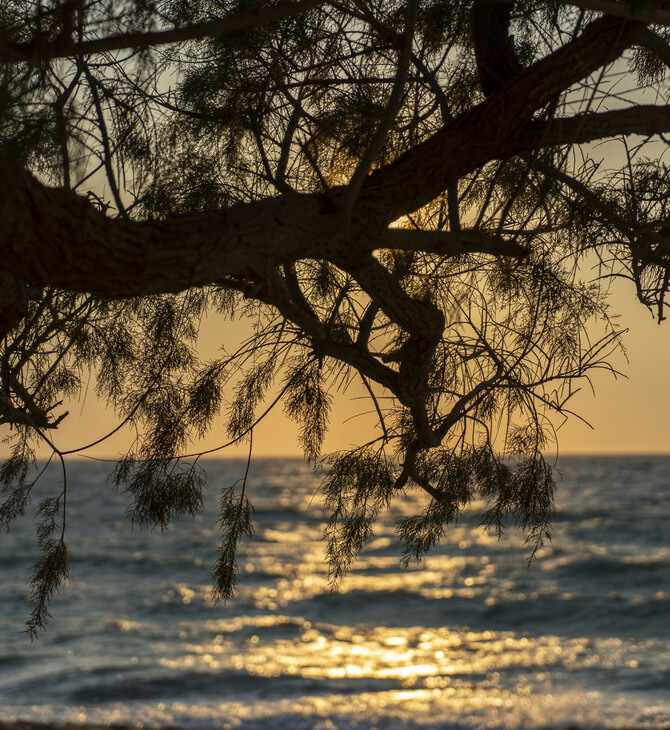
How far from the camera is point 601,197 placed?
134 inches

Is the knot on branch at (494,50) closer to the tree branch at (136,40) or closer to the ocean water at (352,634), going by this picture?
the tree branch at (136,40)

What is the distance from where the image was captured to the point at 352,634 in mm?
12859

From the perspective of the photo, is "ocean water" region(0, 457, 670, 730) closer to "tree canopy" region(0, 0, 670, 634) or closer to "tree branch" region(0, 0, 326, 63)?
"tree canopy" region(0, 0, 670, 634)

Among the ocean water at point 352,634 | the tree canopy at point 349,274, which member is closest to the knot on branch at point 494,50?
the tree canopy at point 349,274

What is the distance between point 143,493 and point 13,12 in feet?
5.69

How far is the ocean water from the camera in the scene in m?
9.05

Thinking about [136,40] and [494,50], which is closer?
[136,40]

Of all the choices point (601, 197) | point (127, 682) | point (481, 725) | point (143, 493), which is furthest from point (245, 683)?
point (601, 197)

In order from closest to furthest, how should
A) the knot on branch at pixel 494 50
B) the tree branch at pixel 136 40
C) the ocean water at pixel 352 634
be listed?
1. the tree branch at pixel 136 40
2. the knot on branch at pixel 494 50
3. the ocean water at pixel 352 634

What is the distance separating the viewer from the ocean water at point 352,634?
9.05m

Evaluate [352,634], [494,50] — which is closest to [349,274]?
[494,50]

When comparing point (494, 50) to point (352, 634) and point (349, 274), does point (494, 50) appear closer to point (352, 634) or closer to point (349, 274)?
point (349, 274)

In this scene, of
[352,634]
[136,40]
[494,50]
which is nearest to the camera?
[136,40]

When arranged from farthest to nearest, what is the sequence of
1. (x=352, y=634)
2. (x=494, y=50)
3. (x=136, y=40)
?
(x=352, y=634) < (x=494, y=50) < (x=136, y=40)
